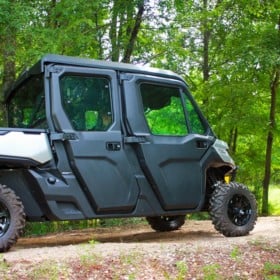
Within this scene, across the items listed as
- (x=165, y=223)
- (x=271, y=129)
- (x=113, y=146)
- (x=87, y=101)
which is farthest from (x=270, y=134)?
(x=87, y=101)

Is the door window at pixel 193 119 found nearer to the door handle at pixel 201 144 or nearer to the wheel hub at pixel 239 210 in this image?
the door handle at pixel 201 144

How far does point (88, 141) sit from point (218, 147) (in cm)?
206

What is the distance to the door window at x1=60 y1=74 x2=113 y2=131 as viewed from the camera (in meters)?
6.17

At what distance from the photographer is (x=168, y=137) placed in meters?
6.79

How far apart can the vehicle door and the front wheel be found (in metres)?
1.21

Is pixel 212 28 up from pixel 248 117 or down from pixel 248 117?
up

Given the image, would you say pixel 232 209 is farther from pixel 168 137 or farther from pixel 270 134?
pixel 270 134

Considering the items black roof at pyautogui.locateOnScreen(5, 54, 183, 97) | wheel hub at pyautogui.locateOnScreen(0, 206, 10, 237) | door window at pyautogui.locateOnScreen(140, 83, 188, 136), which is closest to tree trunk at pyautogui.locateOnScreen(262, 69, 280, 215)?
door window at pyautogui.locateOnScreen(140, 83, 188, 136)

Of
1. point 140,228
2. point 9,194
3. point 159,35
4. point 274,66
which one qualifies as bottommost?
point 140,228

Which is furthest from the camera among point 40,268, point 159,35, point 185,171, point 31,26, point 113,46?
point 159,35

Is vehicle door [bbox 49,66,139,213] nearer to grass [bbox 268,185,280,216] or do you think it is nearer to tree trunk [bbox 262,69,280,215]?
tree trunk [bbox 262,69,280,215]

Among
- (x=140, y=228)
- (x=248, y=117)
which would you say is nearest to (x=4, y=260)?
(x=140, y=228)

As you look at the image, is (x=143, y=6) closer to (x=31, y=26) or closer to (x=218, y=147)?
(x=31, y=26)

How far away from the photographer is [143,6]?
1115cm
